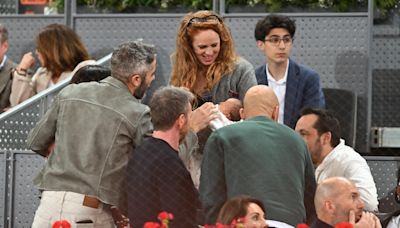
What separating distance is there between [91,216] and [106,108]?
0.54m

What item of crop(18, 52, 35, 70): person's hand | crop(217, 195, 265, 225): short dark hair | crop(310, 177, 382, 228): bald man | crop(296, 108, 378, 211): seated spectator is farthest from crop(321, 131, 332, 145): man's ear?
crop(18, 52, 35, 70): person's hand

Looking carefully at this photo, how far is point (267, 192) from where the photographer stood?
5750mm

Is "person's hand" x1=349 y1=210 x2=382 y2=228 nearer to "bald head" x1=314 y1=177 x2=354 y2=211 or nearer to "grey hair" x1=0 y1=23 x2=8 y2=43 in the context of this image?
"bald head" x1=314 y1=177 x2=354 y2=211

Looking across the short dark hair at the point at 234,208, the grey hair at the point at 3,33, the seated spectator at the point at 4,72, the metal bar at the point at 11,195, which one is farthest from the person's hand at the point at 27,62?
the short dark hair at the point at 234,208

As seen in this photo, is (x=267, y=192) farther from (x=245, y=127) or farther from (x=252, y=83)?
(x=252, y=83)

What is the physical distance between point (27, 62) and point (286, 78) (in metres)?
2.36

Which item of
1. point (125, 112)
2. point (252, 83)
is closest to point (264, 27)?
point (252, 83)

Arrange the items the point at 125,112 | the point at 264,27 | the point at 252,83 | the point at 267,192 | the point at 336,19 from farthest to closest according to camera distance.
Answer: the point at 336,19
the point at 264,27
the point at 252,83
the point at 125,112
the point at 267,192

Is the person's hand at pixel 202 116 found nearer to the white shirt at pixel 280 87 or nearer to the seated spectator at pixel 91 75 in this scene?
the seated spectator at pixel 91 75

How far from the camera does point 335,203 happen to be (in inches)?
233

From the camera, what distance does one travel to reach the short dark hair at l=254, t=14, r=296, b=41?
789 centimetres

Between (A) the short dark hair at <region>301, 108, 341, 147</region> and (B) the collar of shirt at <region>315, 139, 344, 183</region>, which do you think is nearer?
(B) the collar of shirt at <region>315, 139, 344, 183</region>

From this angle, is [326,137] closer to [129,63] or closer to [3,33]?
[129,63]

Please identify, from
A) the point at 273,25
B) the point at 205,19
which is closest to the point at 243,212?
the point at 205,19
